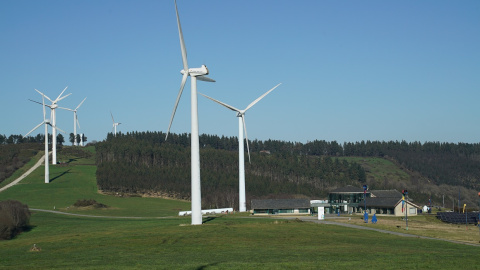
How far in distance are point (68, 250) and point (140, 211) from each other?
81108 mm

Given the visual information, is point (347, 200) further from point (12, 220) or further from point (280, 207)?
point (12, 220)

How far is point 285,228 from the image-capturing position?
242ft

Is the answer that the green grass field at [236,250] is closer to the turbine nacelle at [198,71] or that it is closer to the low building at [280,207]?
the turbine nacelle at [198,71]

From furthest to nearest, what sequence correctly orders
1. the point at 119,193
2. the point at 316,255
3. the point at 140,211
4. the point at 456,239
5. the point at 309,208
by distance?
the point at 119,193 → the point at 140,211 → the point at 309,208 → the point at 456,239 → the point at 316,255

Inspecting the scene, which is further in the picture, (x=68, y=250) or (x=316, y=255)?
(x=68, y=250)

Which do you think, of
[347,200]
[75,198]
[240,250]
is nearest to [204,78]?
[240,250]

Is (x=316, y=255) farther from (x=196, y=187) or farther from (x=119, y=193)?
(x=119, y=193)

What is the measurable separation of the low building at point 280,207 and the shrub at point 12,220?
166 ft

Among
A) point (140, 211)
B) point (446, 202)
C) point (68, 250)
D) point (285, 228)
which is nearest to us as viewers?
point (68, 250)

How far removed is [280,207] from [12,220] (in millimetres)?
61650

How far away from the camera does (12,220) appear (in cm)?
7819

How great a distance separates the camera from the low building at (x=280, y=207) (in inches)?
4798

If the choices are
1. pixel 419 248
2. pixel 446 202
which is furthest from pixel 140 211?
pixel 446 202

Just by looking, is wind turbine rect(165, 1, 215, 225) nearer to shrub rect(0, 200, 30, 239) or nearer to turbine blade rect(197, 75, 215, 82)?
turbine blade rect(197, 75, 215, 82)
